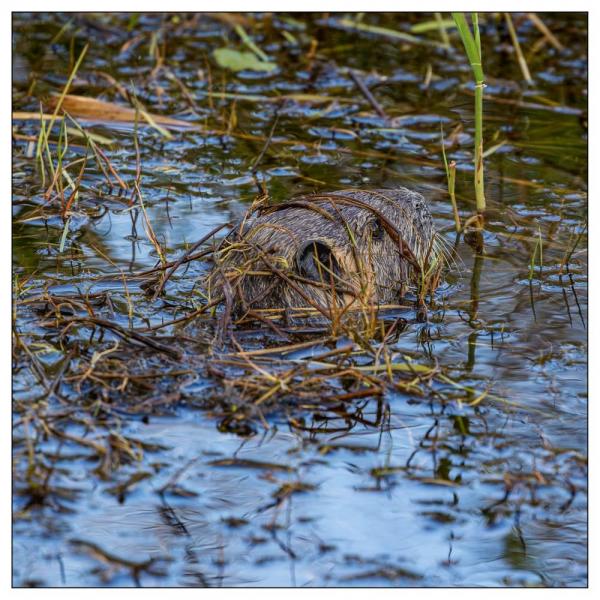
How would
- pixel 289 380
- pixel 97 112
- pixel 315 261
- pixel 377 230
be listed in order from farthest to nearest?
pixel 97 112
pixel 377 230
pixel 315 261
pixel 289 380

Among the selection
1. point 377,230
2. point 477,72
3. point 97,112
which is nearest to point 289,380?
point 377,230

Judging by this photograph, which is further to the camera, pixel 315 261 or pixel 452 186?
pixel 452 186

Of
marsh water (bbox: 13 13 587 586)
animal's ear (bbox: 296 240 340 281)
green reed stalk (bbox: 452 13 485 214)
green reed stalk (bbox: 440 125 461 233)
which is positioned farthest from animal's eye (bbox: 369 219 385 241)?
green reed stalk (bbox: 452 13 485 214)

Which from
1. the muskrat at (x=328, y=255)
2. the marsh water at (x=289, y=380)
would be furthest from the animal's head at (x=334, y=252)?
the marsh water at (x=289, y=380)

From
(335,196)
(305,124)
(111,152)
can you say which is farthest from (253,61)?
(335,196)

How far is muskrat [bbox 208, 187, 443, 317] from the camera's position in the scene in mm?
4656

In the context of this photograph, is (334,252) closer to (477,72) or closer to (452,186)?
(452,186)

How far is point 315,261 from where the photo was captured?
15.5 ft

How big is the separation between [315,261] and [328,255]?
75mm

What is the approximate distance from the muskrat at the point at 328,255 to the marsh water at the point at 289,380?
7.4 inches

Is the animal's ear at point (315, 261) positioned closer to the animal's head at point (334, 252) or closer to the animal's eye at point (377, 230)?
the animal's head at point (334, 252)

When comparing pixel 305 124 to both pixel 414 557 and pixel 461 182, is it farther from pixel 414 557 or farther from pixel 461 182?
pixel 414 557

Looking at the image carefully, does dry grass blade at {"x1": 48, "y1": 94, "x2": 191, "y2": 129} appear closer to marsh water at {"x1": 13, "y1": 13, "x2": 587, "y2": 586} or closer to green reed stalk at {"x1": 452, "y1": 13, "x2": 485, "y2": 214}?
marsh water at {"x1": 13, "y1": 13, "x2": 587, "y2": 586}

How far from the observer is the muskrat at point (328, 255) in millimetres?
4656
